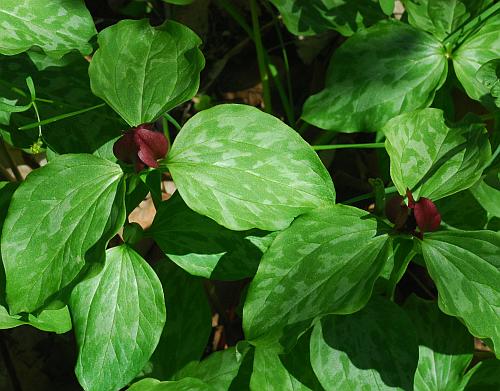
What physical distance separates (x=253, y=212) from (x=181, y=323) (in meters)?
0.46

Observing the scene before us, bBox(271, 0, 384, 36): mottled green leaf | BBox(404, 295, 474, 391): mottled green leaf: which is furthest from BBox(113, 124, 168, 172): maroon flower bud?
BBox(404, 295, 474, 391): mottled green leaf

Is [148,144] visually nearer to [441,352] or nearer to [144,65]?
[144,65]

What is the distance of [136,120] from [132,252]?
0.26m

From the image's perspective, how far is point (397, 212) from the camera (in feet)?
3.96

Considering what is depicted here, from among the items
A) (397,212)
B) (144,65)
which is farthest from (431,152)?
(144,65)

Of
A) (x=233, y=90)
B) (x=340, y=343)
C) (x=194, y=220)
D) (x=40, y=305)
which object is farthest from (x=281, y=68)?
(x=40, y=305)

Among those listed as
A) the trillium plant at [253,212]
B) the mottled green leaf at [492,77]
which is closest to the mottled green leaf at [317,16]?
the trillium plant at [253,212]

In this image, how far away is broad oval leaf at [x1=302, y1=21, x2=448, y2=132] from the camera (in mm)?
1492

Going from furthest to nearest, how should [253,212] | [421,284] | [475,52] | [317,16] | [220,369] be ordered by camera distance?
[421,284] < [317,16] < [475,52] < [220,369] < [253,212]

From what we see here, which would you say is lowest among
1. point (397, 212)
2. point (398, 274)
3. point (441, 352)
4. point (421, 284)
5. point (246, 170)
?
point (421, 284)

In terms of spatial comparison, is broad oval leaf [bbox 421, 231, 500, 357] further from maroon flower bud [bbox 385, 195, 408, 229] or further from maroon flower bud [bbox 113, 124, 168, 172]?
maroon flower bud [bbox 113, 124, 168, 172]

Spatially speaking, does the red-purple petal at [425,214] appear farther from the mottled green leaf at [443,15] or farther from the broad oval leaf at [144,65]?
the mottled green leaf at [443,15]

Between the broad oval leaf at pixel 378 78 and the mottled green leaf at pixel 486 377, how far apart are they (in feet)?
1.89

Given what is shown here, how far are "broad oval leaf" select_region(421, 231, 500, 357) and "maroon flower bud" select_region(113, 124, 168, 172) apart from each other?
51 centimetres
